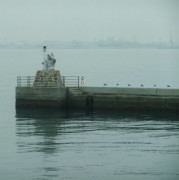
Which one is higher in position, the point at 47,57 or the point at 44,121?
the point at 47,57

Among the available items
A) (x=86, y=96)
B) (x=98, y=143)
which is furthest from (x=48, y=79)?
(x=98, y=143)

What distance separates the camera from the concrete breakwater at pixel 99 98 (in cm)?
5278

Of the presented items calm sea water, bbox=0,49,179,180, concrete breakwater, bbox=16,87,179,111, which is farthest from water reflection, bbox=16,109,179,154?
concrete breakwater, bbox=16,87,179,111

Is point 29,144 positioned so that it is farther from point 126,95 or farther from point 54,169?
point 126,95

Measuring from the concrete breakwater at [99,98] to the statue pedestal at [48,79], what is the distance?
0.82 meters

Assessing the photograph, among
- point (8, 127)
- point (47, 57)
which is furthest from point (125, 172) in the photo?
point (47, 57)

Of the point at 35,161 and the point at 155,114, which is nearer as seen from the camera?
the point at 35,161

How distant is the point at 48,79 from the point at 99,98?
505 centimetres

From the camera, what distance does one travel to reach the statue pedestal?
5547 cm

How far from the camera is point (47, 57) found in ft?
188

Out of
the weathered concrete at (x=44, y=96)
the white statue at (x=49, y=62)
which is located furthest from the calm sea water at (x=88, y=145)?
the white statue at (x=49, y=62)

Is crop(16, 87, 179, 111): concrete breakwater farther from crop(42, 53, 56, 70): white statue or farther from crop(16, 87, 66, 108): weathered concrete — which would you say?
crop(42, 53, 56, 70): white statue

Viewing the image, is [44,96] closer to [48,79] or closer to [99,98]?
[48,79]

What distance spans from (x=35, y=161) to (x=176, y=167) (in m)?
7.47
